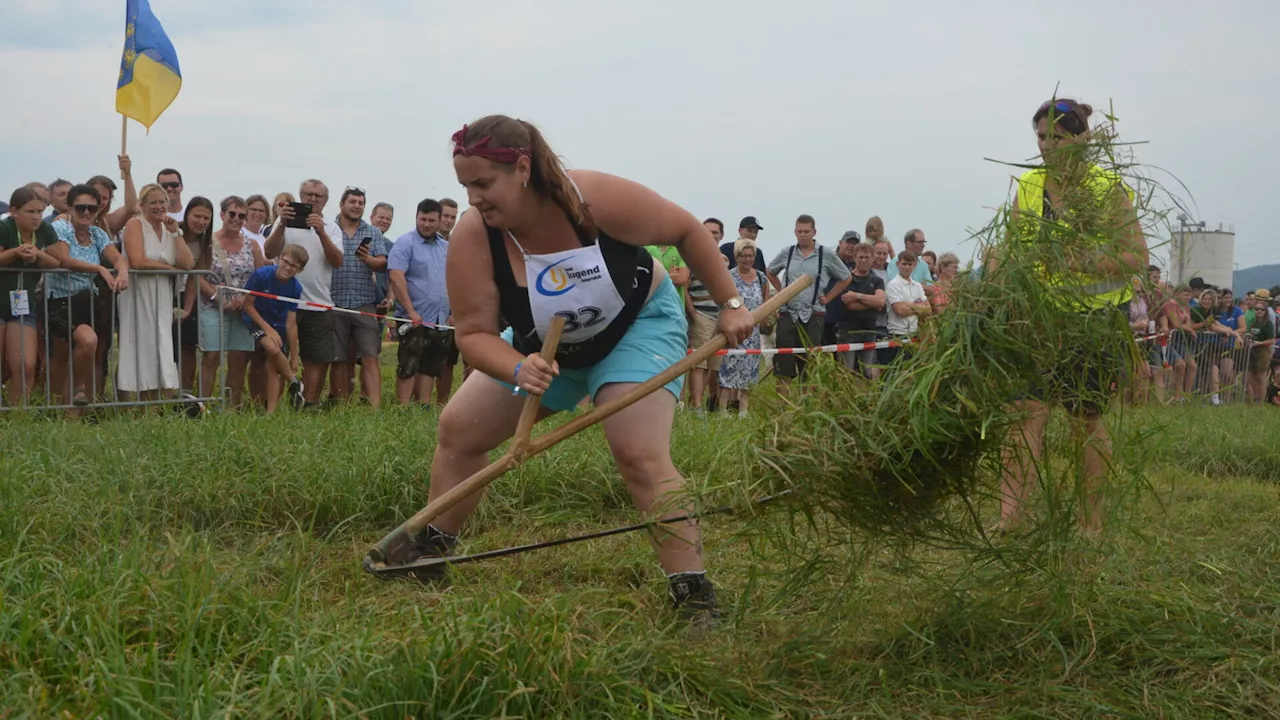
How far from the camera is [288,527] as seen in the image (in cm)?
512

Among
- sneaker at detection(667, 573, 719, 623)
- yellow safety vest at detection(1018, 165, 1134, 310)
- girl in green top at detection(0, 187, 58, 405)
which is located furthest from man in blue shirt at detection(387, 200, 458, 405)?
yellow safety vest at detection(1018, 165, 1134, 310)

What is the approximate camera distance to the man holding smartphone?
9188 mm

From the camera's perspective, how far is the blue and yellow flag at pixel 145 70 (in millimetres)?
8641

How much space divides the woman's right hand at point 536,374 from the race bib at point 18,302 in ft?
18.1

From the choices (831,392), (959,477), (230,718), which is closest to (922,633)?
(959,477)

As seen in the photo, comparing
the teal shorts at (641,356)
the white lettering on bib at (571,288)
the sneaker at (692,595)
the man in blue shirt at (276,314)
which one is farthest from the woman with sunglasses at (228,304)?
the sneaker at (692,595)

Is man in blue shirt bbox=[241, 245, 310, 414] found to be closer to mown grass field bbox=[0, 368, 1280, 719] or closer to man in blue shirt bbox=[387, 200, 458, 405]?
man in blue shirt bbox=[387, 200, 458, 405]

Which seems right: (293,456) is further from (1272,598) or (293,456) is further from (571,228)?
(1272,598)

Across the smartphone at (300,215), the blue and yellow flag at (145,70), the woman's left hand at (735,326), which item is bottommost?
the woman's left hand at (735,326)

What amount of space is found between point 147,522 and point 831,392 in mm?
2882

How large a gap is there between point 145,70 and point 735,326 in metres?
6.39

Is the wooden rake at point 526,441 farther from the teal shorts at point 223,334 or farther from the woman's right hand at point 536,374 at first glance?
the teal shorts at point 223,334

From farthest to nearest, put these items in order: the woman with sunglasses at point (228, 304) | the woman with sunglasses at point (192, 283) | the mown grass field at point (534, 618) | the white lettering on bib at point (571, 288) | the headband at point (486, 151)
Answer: the woman with sunglasses at point (228, 304) → the woman with sunglasses at point (192, 283) → the white lettering on bib at point (571, 288) → the headband at point (486, 151) → the mown grass field at point (534, 618)

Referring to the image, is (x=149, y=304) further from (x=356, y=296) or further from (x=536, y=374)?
(x=536, y=374)
